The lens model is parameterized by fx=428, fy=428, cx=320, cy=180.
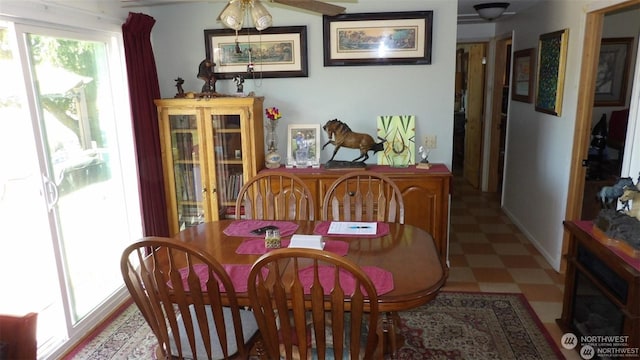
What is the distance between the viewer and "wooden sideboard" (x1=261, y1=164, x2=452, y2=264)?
120 inches

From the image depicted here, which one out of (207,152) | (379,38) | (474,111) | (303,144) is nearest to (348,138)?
(303,144)

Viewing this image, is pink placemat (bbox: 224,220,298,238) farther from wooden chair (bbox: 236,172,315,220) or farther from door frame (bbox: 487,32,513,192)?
door frame (bbox: 487,32,513,192)

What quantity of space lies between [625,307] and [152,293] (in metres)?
2.04

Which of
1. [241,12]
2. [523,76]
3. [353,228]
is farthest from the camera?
[523,76]

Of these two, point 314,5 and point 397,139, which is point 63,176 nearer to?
point 314,5

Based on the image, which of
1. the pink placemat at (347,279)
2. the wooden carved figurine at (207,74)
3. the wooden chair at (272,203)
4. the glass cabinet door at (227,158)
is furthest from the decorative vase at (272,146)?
the pink placemat at (347,279)

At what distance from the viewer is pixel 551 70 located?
11.4 feet

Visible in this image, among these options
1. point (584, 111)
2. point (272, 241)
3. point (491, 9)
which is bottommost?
point (272, 241)

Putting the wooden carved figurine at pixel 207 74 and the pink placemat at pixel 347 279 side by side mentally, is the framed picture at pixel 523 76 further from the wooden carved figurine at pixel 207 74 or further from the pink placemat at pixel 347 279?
the pink placemat at pixel 347 279

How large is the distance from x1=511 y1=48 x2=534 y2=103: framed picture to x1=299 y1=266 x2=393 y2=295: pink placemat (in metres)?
3.08

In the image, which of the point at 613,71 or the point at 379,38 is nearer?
the point at 379,38

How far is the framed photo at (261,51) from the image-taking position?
3309mm

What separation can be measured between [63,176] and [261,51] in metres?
1.66

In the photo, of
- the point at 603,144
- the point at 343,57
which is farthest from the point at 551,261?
the point at 343,57
